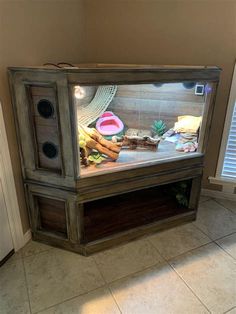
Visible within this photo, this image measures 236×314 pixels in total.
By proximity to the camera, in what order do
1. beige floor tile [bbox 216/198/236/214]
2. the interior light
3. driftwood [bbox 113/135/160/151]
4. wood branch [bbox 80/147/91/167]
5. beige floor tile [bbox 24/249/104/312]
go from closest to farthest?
the interior light, beige floor tile [bbox 24/249/104/312], wood branch [bbox 80/147/91/167], driftwood [bbox 113/135/160/151], beige floor tile [bbox 216/198/236/214]

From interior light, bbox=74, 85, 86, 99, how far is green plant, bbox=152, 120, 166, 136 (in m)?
0.58

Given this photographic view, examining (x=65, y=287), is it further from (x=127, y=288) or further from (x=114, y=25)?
(x=114, y=25)

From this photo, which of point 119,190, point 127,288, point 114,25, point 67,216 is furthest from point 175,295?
point 114,25

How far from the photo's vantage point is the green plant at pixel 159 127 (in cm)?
180

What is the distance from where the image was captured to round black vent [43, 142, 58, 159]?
1.55 meters

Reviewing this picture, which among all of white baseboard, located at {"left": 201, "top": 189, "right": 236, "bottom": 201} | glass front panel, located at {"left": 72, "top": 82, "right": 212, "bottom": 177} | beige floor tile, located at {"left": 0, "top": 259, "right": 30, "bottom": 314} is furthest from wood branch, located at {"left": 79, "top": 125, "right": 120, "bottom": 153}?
white baseboard, located at {"left": 201, "top": 189, "right": 236, "bottom": 201}

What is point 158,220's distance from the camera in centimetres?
201

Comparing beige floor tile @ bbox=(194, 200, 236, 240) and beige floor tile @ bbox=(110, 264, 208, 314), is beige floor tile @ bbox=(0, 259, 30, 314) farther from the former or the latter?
beige floor tile @ bbox=(194, 200, 236, 240)

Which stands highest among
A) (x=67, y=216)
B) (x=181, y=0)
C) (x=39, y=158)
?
(x=181, y=0)

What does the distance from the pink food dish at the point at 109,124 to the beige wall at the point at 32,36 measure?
564 mm

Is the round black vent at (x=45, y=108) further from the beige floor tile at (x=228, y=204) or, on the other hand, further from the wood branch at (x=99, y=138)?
the beige floor tile at (x=228, y=204)

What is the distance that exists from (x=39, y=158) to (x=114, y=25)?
1302 mm

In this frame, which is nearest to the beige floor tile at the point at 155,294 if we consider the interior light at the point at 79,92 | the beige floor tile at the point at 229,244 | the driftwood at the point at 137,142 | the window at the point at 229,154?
the beige floor tile at the point at 229,244

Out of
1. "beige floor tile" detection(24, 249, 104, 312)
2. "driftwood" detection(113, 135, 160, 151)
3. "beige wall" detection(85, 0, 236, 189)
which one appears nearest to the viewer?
"beige floor tile" detection(24, 249, 104, 312)
